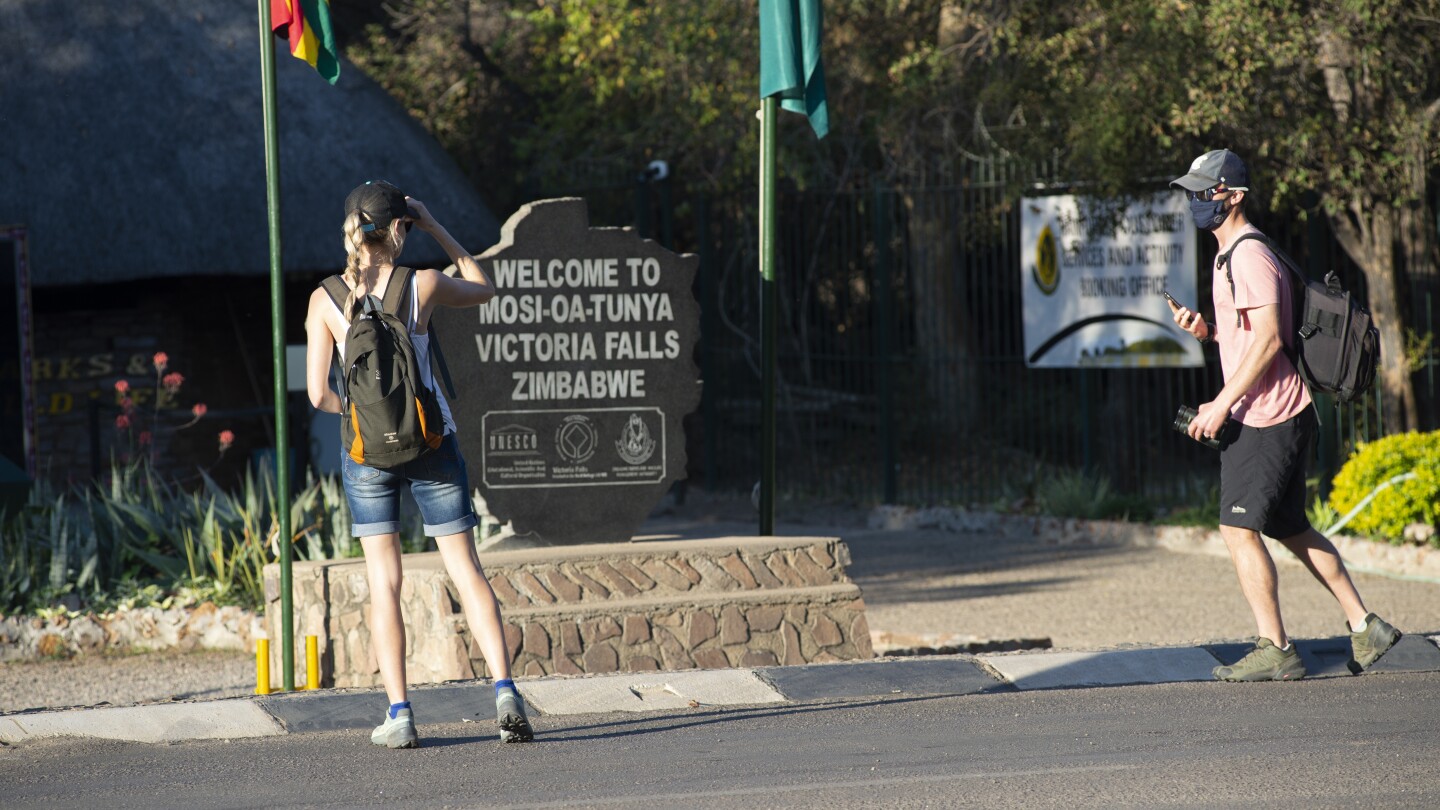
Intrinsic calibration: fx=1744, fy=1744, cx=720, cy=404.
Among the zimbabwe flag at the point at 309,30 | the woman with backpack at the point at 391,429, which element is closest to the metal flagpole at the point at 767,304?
the zimbabwe flag at the point at 309,30

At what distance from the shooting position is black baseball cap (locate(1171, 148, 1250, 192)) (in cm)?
636

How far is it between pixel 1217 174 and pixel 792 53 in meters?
2.60

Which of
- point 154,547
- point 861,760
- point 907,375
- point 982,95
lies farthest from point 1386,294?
point 154,547

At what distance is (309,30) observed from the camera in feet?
25.2

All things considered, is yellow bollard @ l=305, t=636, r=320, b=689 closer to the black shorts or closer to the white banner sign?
the black shorts

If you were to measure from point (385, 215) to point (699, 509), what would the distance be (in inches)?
397

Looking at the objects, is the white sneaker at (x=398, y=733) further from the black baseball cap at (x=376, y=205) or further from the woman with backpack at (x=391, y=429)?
the black baseball cap at (x=376, y=205)

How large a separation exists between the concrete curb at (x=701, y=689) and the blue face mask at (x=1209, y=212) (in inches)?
67.0

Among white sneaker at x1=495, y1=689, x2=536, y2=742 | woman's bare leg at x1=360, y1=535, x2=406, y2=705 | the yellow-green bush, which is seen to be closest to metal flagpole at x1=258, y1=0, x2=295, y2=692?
woman's bare leg at x1=360, y1=535, x2=406, y2=705

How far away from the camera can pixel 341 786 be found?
5.09 metres

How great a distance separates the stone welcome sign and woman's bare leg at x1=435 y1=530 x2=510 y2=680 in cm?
255

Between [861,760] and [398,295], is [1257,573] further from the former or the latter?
[398,295]

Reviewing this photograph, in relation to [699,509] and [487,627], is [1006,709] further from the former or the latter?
[699,509]

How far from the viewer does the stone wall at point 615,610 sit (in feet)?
24.2
